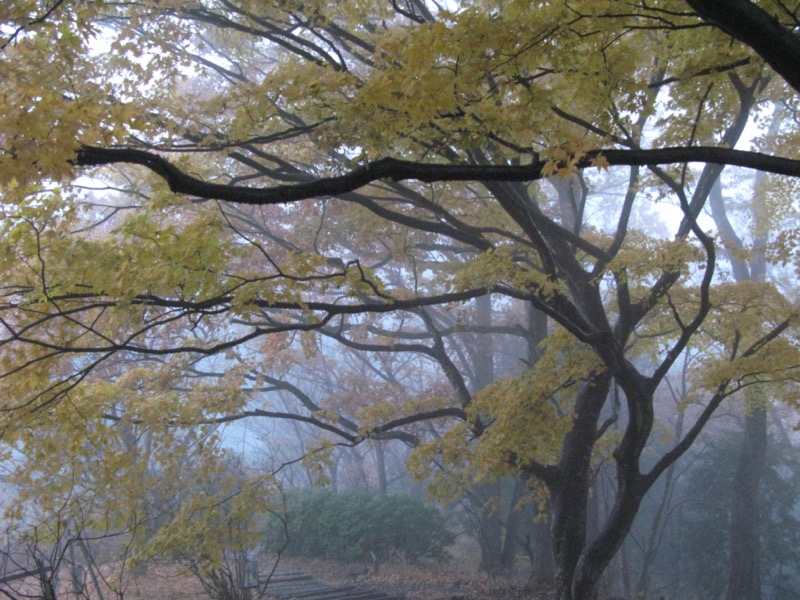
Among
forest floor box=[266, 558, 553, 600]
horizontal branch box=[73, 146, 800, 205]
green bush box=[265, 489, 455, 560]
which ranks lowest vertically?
forest floor box=[266, 558, 553, 600]

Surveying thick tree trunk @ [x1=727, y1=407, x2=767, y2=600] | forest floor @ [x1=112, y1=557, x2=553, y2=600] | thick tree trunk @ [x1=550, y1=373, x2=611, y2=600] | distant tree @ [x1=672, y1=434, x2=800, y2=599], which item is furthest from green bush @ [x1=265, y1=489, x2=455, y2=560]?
thick tree trunk @ [x1=550, y1=373, x2=611, y2=600]

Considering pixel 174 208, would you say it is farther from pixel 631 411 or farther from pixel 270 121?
pixel 631 411

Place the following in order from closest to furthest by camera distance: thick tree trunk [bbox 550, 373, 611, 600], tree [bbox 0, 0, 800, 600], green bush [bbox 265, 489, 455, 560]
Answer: tree [bbox 0, 0, 800, 600] → thick tree trunk [bbox 550, 373, 611, 600] → green bush [bbox 265, 489, 455, 560]

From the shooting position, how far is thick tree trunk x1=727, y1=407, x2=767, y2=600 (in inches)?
574

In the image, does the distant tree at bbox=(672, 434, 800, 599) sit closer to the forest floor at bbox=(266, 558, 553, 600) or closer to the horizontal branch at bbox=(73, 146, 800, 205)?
the forest floor at bbox=(266, 558, 553, 600)

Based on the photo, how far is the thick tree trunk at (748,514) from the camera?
14.6 metres

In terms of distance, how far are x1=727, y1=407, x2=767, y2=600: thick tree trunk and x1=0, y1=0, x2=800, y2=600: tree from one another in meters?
6.82

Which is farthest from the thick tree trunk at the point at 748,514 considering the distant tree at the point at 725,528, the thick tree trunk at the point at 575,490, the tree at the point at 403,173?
the thick tree trunk at the point at 575,490

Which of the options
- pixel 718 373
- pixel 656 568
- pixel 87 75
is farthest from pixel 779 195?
pixel 656 568

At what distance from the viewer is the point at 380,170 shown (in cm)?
320

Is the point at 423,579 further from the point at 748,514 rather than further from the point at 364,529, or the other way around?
the point at 748,514

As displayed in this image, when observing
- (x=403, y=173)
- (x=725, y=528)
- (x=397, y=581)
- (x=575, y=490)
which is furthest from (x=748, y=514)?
(x=403, y=173)

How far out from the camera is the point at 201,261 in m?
4.66

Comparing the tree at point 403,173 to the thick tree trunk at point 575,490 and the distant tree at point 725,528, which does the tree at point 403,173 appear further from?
the distant tree at point 725,528
